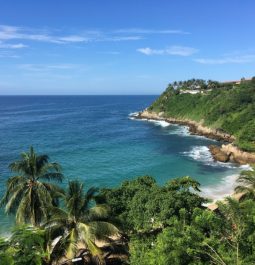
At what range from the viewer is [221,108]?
113 meters

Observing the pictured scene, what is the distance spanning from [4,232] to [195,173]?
118 ft

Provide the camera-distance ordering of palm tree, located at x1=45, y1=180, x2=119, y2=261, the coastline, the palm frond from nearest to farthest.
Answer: palm tree, located at x1=45, y1=180, x2=119, y2=261, the palm frond, the coastline

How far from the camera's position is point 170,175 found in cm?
6247

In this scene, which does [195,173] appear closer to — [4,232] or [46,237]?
[4,232]

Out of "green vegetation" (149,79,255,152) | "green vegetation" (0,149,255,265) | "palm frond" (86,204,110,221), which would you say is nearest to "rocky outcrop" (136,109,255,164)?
"green vegetation" (149,79,255,152)

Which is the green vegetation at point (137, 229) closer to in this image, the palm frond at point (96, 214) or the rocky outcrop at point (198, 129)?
the palm frond at point (96, 214)

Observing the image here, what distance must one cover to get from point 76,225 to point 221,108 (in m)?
95.5

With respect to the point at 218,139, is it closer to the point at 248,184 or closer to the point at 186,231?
the point at 248,184

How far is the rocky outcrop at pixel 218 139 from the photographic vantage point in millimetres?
73500

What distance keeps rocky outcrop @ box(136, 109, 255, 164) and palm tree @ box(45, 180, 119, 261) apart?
52759 millimetres

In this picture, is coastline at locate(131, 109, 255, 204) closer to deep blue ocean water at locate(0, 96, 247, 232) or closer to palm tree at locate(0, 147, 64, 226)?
deep blue ocean water at locate(0, 96, 247, 232)

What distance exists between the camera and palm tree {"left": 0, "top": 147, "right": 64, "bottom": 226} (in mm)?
27922

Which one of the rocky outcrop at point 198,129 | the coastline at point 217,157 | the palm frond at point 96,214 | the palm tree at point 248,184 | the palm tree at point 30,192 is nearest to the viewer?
the palm frond at point 96,214

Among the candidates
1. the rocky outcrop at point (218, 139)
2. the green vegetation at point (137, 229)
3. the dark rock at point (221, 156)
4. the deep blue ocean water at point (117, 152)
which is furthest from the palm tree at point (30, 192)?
the rocky outcrop at point (218, 139)
